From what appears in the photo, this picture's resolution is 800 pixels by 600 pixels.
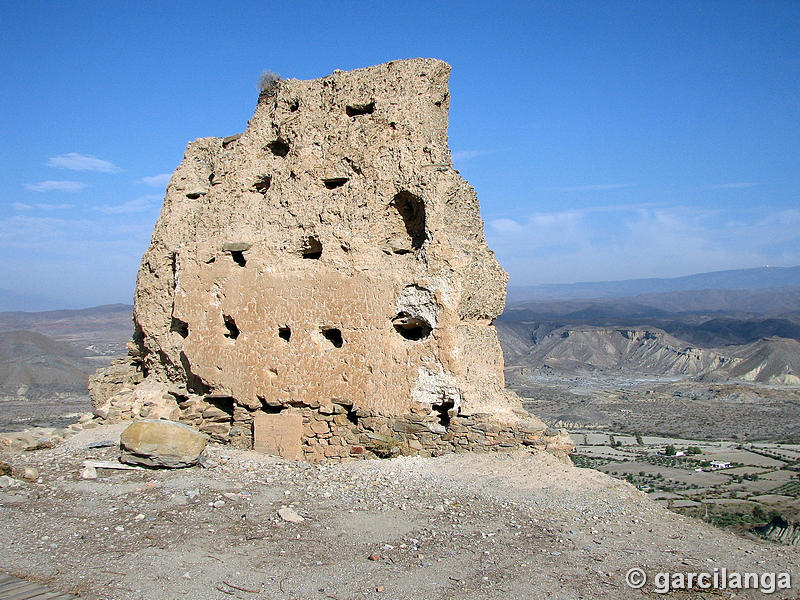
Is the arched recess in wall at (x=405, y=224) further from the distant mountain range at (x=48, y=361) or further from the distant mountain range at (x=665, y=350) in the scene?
the distant mountain range at (x=665, y=350)

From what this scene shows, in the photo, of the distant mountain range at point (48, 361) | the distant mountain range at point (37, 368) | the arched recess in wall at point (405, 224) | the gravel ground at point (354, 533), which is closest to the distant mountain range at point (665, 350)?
the distant mountain range at point (37, 368)

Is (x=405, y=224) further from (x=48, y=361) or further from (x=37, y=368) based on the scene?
(x=48, y=361)

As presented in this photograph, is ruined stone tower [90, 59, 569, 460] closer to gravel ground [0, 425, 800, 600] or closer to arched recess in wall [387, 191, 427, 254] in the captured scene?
arched recess in wall [387, 191, 427, 254]

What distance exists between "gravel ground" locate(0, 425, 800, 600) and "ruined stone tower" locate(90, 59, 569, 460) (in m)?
0.70

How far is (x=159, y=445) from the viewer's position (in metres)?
7.79

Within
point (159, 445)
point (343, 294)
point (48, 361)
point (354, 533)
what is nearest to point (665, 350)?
point (48, 361)

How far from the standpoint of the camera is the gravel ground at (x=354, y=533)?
Result: 16.5 feet

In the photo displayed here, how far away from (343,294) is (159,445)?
123 inches

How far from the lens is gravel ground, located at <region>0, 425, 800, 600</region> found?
5.02m

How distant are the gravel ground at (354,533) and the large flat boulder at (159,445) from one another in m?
0.16

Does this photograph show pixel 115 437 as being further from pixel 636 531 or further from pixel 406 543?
pixel 636 531

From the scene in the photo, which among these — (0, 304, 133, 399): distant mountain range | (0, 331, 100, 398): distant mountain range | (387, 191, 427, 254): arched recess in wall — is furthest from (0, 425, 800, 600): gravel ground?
(0, 331, 100, 398): distant mountain range

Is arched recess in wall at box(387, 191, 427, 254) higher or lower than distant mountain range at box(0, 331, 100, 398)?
higher

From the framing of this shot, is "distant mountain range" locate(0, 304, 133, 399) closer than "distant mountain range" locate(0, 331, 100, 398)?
No
